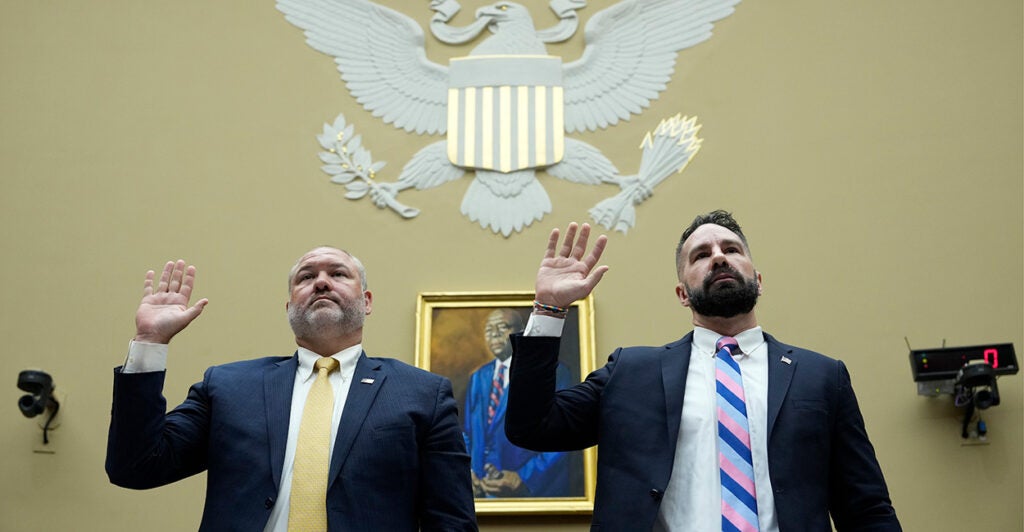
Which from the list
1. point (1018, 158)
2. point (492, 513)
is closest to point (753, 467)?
point (492, 513)

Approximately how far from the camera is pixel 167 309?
2.88m

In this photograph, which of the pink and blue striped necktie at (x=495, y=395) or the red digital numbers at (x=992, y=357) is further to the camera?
the pink and blue striped necktie at (x=495, y=395)

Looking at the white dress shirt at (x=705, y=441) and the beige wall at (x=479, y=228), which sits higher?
Result: the beige wall at (x=479, y=228)

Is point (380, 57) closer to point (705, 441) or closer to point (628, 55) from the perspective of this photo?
point (628, 55)

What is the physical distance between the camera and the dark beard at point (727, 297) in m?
2.87

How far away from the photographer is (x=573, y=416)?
284 cm

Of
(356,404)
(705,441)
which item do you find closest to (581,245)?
(705,441)

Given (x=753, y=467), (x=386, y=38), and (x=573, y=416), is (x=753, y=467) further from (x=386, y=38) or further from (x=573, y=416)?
(x=386, y=38)

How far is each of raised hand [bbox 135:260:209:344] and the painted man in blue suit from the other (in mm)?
2019

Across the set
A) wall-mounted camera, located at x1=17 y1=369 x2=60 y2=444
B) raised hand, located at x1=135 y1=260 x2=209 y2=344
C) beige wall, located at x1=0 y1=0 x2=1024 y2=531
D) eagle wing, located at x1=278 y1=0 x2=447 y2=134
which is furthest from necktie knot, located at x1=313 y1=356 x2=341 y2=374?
eagle wing, located at x1=278 y1=0 x2=447 y2=134

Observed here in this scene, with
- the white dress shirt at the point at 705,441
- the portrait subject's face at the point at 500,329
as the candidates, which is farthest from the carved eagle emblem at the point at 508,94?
the white dress shirt at the point at 705,441

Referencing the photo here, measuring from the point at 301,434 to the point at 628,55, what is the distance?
3308mm

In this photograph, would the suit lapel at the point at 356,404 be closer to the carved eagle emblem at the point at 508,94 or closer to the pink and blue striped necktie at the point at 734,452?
the pink and blue striped necktie at the point at 734,452

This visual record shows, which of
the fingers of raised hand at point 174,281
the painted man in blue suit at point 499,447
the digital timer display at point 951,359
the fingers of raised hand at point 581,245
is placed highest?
the fingers of raised hand at point 581,245
